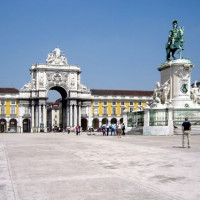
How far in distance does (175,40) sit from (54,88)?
2437 inches

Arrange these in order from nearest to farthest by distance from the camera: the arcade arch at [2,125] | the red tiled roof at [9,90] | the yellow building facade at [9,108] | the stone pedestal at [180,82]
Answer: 1. the stone pedestal at [180,82]
2. the yellow building facade at [9,108]
3. the arcade arch at [2,125]
4. the red tiled roof at [9,90]

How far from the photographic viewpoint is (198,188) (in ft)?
20.7

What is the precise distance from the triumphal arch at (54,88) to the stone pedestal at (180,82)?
56.8m

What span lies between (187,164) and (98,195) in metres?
4.10

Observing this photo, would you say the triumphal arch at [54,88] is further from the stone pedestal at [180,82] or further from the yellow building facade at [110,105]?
the stone pedestal at [180,82]

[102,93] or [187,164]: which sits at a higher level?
[102,93]

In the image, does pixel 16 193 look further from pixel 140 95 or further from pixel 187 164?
pixel 140 95

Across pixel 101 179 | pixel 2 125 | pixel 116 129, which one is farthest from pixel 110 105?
pixel 101 179

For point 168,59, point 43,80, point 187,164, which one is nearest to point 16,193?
point 187,164

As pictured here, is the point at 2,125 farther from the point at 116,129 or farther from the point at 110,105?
the point at 116,129

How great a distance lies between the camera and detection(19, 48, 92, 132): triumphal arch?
3334 inches

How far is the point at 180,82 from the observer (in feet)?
96.4

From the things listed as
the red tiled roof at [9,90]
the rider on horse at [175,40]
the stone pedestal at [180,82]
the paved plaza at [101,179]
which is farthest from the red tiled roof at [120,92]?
the paved plaza at [101,179]

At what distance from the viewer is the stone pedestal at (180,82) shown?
29.2 meters
